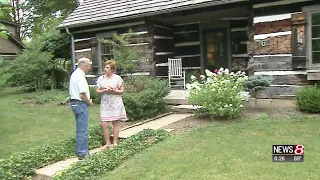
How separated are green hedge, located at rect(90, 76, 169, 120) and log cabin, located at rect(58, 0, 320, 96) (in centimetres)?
236

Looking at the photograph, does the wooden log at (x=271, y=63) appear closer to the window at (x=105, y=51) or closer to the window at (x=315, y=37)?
the window at (x=315, y=37)

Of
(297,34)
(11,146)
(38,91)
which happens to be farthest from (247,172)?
(38,91)

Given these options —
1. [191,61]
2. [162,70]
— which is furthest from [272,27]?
[191,61]

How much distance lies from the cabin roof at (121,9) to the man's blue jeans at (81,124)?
5.14m

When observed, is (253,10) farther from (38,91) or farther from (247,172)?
(38,91)

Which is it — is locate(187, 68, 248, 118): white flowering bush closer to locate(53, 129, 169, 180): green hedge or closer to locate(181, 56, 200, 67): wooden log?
locate(53, 129, 169, 180): green hedge

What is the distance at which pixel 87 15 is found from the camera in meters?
12.2

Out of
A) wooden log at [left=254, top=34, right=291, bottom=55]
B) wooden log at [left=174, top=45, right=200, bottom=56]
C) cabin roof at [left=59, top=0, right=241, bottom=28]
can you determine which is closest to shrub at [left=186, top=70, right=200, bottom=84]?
wooden log at [left=174, top=45, right=200, bottom=56]

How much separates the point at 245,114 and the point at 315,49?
2351 millimetres

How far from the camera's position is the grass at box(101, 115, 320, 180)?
3.91 meters

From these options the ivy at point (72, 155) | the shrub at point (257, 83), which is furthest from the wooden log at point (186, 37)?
the ivy at point (72, 155)

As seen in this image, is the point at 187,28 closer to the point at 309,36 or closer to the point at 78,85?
the point at 309,36

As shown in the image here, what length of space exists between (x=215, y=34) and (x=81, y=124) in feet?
25.3

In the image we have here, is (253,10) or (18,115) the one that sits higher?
(253,10)
